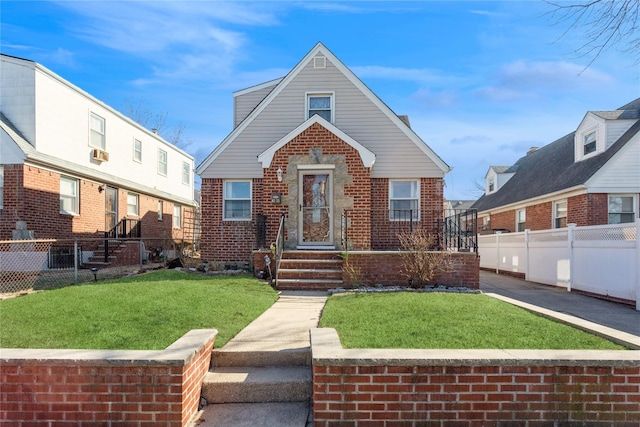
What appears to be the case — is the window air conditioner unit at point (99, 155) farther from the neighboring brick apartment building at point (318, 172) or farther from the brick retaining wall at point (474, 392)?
the brick retaining wall at point (474, 392)

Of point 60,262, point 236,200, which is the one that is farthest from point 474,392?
point 60,262

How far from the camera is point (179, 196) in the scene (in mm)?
23312

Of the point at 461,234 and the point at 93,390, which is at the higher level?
the point at 461,234

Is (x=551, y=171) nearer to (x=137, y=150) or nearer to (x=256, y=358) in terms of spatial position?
(x=256, y=358)

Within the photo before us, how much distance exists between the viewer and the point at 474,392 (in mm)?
3365

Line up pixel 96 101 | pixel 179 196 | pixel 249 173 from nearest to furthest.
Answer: pixel 249 173 < pixel 96 101 < pixel 179 196

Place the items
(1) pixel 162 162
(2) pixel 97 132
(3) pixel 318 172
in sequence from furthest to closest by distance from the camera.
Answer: (1) pixel 162 162 → (2) pixel 97 132 → (3) pixel 318 172

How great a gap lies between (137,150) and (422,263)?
1595cm

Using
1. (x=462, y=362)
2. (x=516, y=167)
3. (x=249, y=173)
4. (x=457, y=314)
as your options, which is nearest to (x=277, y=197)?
(x=249, y=173)

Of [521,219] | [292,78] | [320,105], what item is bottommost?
[521,219]

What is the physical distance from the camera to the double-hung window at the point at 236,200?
1272 centimetres

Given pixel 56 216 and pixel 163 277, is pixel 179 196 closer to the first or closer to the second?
pixel 56 216

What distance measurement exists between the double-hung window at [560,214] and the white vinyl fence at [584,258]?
301cm

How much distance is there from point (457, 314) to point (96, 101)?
16.1 m
